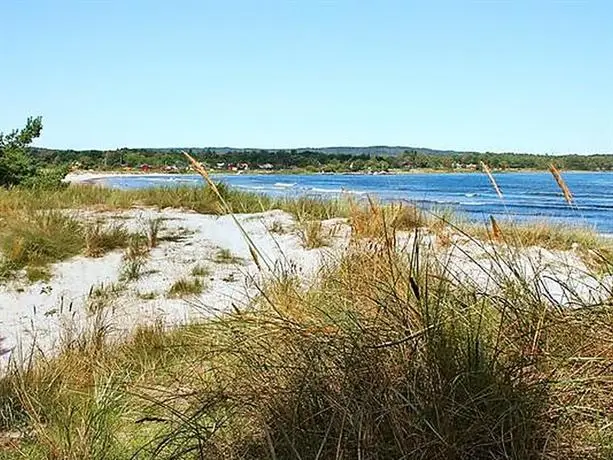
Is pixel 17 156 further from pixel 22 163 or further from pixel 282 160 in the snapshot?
pixel 282 160

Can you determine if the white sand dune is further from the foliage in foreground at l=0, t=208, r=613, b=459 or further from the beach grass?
the foliage in foreground at l=0, t=208, r=613, b=459

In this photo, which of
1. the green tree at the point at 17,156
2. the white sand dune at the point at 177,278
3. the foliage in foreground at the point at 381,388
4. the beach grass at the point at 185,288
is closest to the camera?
the foliage in foreground at the point at 381,388

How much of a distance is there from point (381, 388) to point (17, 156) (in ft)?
44.0

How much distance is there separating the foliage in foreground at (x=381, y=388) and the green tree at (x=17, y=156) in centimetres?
1235

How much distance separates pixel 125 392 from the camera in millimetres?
2275

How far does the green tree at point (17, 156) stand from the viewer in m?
13.6

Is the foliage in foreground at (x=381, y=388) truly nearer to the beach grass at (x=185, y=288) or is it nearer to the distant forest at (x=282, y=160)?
the distant forest at (x=282, y=160)

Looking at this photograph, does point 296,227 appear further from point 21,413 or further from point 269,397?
point 269,397

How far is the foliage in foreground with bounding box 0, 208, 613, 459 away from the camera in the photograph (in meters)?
1.74

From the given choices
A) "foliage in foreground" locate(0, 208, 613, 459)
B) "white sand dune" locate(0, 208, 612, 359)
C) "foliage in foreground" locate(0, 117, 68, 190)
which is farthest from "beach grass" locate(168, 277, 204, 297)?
"foliage in foreground" locate(0, 117, 68, 190)

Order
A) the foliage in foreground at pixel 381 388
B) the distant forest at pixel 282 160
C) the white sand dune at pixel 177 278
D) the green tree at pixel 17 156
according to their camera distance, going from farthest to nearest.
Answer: the green tree at pixel 17 156 < the distant forest at pixel 282 160 < the white sand dune at pixel 177 278 < the foliage in foreground at pixel 381 388

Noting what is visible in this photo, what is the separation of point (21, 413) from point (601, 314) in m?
2.09

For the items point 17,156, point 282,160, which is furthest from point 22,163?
point 282,160

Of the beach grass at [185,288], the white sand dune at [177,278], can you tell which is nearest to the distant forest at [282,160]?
the white sand dune at [177,278]
